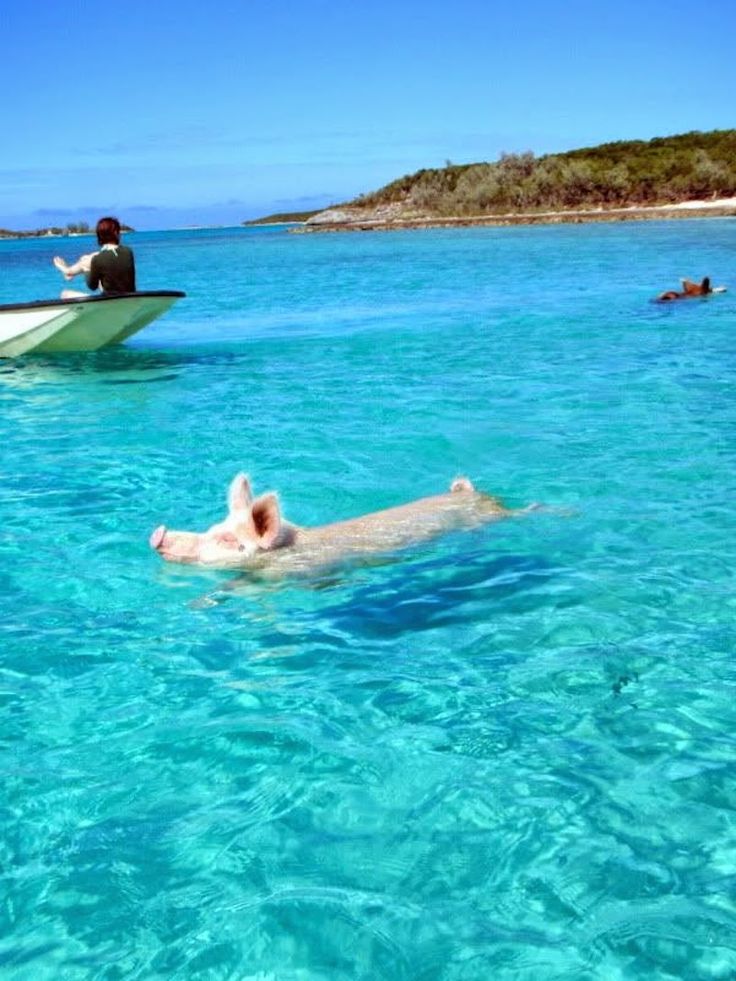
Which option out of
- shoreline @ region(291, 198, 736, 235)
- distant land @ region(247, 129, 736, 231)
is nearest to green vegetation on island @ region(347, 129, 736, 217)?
distant land @ region(247, 129, 736, 231)

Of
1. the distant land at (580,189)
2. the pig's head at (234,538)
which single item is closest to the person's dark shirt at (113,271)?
the pig's head at (234,538)

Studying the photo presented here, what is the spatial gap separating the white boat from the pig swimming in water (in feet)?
37.5

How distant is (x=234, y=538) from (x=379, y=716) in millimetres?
2230

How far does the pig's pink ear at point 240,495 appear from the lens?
6.83 m

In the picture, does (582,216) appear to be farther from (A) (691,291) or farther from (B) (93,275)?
(B) (93,275)

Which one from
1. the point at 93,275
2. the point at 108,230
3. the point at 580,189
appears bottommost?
the point at 93,275

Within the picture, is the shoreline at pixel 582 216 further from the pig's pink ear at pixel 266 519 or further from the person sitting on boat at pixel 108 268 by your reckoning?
the pig's pink ear at pixel 266 519

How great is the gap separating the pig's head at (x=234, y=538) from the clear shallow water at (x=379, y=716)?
0.49 ft

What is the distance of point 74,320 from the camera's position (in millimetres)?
18016

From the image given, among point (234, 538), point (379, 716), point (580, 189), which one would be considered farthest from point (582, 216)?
point (379, 716)

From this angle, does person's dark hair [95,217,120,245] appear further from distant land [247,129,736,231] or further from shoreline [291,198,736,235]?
distant land [247,129,736,231]

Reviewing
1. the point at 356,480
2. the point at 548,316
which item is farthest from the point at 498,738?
the point at 548,316

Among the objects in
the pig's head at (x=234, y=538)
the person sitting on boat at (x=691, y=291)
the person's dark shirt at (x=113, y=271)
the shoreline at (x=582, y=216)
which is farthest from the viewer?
the shoreline at (x=582, y=216)

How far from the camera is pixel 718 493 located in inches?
344
